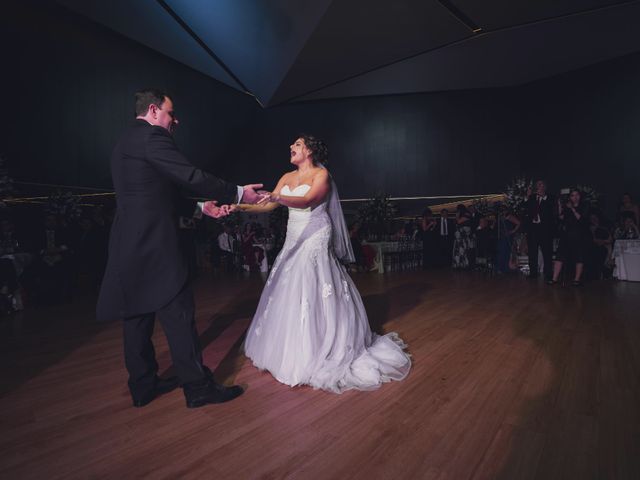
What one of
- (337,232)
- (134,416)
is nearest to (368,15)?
(337,232)

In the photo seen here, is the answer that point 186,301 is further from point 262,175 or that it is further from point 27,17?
point 262,175

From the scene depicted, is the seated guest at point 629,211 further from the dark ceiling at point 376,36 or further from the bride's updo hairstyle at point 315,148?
the bride's updo hairstyle at point 315,148

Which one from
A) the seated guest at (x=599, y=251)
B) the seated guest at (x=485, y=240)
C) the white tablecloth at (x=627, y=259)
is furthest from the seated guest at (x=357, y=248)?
the white tablecloth at (x=627, y=259)

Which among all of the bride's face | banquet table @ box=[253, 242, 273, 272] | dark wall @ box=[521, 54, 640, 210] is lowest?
banquet table @ box=[253, 242, 273, 272]

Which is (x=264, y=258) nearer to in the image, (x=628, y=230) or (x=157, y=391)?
(x=157, y=391)

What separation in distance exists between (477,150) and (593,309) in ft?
28.6

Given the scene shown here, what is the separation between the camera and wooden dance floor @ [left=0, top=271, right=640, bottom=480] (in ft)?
4.59

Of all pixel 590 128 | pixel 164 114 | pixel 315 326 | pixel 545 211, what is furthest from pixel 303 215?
pixel 590 128

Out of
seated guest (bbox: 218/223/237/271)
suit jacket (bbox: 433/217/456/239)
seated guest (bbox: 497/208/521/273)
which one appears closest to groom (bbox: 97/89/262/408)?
seated guest (bbox: 497/208/521/273)

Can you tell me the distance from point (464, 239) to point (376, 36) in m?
5.20

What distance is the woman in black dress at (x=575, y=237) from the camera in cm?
585

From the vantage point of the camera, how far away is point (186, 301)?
1892 mm

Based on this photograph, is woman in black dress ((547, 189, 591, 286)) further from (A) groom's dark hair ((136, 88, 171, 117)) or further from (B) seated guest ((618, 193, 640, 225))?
(A) groom's dark hair ((136, 88, 171, 117))

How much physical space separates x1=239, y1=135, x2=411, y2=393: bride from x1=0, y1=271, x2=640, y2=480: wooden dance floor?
0.13 metres
